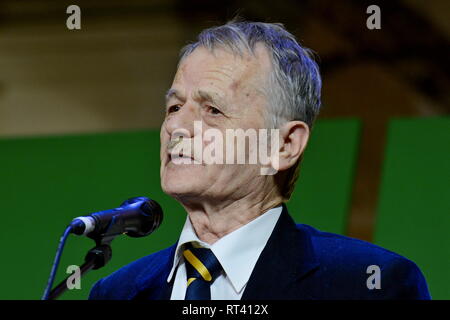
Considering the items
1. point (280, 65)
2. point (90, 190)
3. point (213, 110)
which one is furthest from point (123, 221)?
point (90, 190)

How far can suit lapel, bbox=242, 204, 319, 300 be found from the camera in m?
1.23

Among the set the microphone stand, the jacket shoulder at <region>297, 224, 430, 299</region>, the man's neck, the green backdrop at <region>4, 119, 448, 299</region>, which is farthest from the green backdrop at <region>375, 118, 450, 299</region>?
the microphone stand

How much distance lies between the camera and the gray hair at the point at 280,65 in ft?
4.34

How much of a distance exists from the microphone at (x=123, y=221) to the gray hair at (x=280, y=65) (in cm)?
28

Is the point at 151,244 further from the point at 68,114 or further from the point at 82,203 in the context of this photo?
the point at 68,114

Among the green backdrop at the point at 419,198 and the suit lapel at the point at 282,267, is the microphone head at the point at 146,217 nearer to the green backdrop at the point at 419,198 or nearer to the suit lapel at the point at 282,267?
the suit lapel at the point at 282,267

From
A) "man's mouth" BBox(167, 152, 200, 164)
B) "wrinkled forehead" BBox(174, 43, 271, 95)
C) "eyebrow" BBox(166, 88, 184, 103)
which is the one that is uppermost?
"wrinkled forehead" BBox(174, 43, 271, 95)

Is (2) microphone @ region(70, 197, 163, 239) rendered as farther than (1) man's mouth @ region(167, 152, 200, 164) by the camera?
No

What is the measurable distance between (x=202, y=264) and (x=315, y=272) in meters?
A: 0.20

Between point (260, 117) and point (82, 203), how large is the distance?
108 centimetres

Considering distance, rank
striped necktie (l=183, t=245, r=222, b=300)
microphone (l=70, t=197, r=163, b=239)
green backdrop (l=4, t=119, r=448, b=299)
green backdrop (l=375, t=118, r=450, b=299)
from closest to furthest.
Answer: microphone (l=70, t=197, r=163, b=239) → striped necktie (l=183, t=245, r=222, b=300) → green backdrop (l=375, t=118, r=450, b=299) → green backdrop (l=4, t=119, r=448, b=299)

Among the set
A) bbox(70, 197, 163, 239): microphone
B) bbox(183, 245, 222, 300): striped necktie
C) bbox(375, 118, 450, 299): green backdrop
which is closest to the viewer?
bbox(70, 197, 163, 239): microphone

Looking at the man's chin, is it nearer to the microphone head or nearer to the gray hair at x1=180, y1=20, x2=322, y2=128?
the microphone head

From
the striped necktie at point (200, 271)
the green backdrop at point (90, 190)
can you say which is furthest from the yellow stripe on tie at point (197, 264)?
the green backdrop at point (90, 190)
